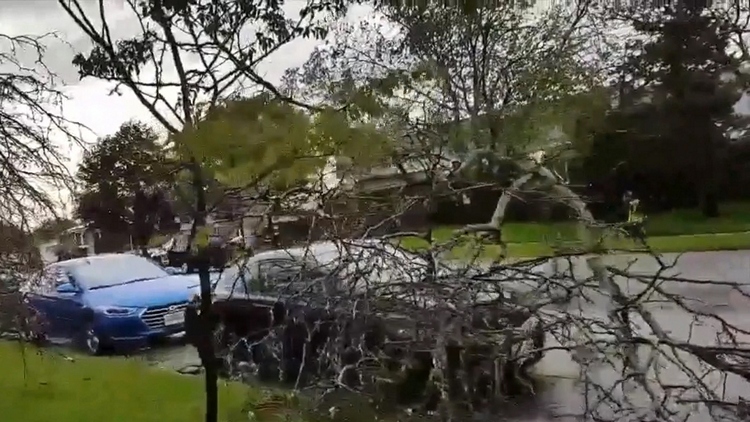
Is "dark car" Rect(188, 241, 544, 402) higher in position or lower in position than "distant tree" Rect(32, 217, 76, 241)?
lower

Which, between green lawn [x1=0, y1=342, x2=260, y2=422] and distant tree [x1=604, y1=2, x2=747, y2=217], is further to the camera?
green lawn [x1=0, y1=342, x2=260, y2=422]

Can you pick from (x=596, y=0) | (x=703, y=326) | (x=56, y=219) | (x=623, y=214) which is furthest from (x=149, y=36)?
(x=703, y=326)

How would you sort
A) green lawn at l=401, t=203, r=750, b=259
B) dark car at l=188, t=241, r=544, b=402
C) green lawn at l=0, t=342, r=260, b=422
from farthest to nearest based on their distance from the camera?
green lawn at l=0, t=342, r=260, b=422
dark car at l=188, t=241, r=544, b=402
green lawn at l=401, t=203, r=750, b=259

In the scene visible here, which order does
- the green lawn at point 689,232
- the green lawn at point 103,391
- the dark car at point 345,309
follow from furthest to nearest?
the green lawn at point 103,391, the dark car at point 345,309, the green lawn at point 689,232

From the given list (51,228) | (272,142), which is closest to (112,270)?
(51,228)

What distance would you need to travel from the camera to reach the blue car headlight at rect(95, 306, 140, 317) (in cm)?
159

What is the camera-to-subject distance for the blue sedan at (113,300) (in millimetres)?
1579

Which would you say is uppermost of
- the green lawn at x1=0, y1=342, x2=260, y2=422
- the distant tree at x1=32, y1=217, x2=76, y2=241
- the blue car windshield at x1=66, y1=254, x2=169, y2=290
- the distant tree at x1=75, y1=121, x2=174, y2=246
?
the distant tree at x1=75, y1=121, x2=174, y2=246

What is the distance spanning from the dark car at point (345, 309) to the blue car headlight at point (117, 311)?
0.16 m

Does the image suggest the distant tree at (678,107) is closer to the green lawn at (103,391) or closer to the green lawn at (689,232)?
the green lawn at (689,232)

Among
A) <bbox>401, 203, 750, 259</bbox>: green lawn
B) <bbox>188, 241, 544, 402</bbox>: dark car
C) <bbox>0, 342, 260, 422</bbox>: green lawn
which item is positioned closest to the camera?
<bbox>401, 203, 750, 259</bbox>: green lawn

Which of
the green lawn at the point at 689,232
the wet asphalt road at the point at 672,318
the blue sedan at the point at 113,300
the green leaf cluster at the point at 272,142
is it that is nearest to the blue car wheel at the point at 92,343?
the blue sedan at the point at 113,300

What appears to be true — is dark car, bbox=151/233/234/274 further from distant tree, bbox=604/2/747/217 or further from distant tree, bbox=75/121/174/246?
distant tree, bbox=604/2/747/217

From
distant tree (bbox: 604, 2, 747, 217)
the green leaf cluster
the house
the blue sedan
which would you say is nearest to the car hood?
the blue sedan
